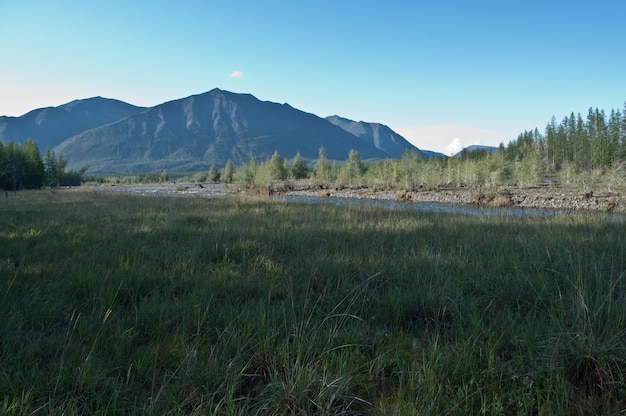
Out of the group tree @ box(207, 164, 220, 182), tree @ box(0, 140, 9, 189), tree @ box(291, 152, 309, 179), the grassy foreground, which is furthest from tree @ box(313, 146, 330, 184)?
the grassy foreground

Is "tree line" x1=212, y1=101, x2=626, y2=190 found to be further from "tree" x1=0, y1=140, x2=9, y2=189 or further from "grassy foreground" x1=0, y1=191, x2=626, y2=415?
"grassy foreground" x1=0, y1=191, x2=626, y2=415

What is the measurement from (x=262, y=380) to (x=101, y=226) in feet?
23.3

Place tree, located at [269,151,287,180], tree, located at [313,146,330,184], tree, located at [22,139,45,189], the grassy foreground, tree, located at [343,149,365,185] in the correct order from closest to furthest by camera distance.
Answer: the grassy foreground, tree, located at [22,139,45,189], tree, located at [343,149,365,185], tree, located at [313,146,330,184], tree, located at [269,151,287,180]

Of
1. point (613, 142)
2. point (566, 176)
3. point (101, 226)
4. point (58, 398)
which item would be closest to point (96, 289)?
point (58, 398)

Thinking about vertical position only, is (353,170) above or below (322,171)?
below

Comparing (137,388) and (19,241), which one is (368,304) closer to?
(137,388)

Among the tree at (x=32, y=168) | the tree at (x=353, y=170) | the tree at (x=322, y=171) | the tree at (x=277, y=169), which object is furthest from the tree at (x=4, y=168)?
the tree at (x=353, y=170)

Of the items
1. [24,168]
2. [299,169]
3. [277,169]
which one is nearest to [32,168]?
[24,168]

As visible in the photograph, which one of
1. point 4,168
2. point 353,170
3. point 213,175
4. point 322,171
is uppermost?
point 213,175

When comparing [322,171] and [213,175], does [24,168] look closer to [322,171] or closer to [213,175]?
[322,171]

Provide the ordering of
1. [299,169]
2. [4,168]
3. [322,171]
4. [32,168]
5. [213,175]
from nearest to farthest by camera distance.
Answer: [4,168] → [32,168] → [322,171] → [299,169] → [213,175]

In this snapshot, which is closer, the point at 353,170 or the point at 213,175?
the point at 353,170

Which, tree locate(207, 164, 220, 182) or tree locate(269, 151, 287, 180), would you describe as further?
tree locate(207, 164, 220, 182)

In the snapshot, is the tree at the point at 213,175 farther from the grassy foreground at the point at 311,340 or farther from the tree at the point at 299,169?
the grassy foreground at the point at 311,340
